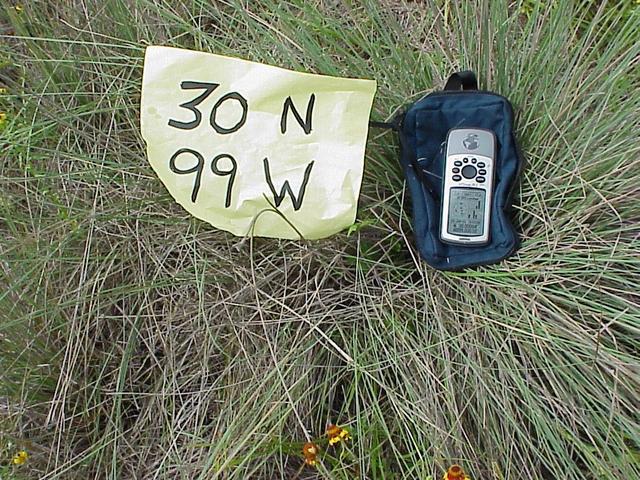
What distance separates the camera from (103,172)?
3.29ft

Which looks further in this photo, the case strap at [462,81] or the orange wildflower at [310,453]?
the case strap at [462,81]

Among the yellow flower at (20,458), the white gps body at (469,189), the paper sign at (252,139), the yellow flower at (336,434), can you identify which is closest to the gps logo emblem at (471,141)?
the white gps body at (469,189)

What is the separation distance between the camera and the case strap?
89 cm

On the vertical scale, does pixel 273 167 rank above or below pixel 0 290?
above

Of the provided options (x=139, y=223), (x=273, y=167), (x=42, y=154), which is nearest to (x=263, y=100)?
(x=273, y=167)

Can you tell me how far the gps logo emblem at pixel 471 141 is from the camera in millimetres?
874

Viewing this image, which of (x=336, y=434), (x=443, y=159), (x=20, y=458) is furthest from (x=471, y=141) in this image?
(x=20, y=458)

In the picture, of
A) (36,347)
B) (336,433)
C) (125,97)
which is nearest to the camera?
(336,433)

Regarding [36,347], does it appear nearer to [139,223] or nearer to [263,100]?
[139,223]

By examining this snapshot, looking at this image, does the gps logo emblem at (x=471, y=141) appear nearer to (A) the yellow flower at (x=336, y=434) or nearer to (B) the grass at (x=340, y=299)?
(B) the grass at (x=340, y=299)

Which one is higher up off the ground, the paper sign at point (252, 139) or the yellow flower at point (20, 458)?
the paper sign at point (252, 139)

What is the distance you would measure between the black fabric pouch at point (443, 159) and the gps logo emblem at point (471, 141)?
2cm

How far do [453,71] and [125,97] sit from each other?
18.5 inches

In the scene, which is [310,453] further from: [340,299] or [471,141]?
[471,141]
